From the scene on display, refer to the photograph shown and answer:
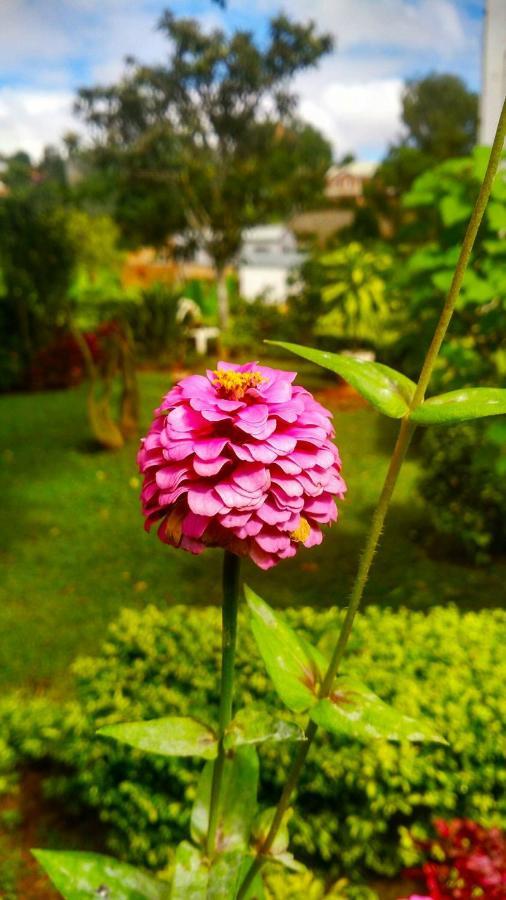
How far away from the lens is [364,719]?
0.84m

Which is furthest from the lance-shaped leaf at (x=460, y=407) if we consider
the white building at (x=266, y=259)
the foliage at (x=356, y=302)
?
the white building at (x=266, y=259)

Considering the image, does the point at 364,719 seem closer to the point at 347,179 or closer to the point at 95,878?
the point at 95,878

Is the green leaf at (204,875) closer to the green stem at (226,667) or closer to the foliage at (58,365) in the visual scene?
the green stem at (226,667)

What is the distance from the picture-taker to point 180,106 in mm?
11117

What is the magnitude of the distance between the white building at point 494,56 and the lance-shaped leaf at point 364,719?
4.93m

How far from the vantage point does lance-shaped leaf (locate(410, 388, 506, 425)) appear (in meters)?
0.70

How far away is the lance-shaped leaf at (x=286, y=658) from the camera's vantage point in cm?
86

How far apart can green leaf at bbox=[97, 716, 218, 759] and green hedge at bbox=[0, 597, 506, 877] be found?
696mm

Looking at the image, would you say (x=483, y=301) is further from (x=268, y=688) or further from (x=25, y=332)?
(x=25, y=332)

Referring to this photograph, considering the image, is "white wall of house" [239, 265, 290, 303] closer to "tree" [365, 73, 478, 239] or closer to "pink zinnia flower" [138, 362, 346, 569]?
"tree" [365, 73, 478, 239]

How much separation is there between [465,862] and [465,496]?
88.6 inches

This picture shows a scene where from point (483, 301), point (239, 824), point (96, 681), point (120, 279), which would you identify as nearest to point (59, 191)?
point (120, 279)

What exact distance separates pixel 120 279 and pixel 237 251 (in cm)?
272

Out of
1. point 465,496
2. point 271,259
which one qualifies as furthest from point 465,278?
point 271,259
